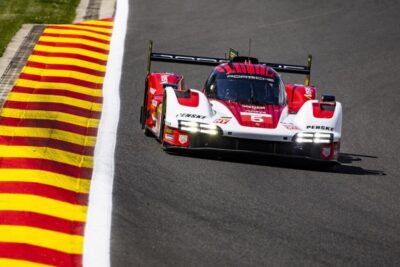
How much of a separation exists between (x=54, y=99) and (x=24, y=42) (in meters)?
5.73

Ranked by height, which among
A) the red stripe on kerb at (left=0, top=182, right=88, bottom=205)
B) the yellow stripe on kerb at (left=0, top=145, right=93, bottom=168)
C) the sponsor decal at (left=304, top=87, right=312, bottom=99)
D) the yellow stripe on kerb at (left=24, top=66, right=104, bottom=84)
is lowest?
the red stripe on kerb at (left=0, top=182, right=88, bottom=205)

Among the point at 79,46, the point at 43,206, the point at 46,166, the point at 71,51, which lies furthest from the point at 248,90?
the point at 79,46

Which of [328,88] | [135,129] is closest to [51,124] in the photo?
[135,129]

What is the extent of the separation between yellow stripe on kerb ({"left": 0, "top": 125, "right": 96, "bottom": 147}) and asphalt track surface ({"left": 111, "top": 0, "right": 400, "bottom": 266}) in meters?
0.52

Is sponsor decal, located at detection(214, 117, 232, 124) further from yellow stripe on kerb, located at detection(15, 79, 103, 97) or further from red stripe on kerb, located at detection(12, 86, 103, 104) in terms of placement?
yellow stripe on kerb, located at detection(15, 79, 103, 97)

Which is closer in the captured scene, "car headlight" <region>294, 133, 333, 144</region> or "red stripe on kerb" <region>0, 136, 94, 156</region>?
"car headlight" <region>294, 133, 333, 144</region>

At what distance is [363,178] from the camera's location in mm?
15219

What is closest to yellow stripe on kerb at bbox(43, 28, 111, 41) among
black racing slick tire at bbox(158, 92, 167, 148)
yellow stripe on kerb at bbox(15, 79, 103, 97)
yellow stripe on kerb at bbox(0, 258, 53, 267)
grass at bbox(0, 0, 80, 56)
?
grass at bbox(0, 0, 80, 56)

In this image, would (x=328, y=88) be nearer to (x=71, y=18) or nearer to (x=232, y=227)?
(x=71, y=18)

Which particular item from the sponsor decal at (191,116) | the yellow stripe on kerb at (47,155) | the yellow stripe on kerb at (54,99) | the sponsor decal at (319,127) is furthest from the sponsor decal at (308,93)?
the yellow stripe on kerb at (47,155)

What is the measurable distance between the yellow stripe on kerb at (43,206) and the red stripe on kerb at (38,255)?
1.20 m

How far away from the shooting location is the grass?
26.1m

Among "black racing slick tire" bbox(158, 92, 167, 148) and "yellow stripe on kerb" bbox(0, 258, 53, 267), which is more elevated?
"black racing slick tire" bbox(158, 92, 167, 148)

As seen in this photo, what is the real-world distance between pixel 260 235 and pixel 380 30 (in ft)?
54.1
